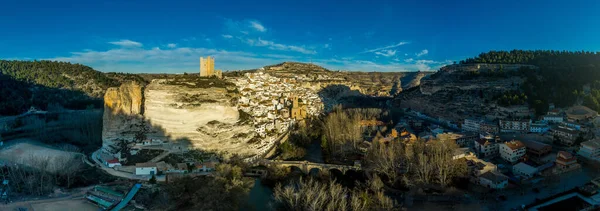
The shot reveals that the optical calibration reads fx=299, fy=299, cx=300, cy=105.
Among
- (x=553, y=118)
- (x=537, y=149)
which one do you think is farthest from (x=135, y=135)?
(x=553, y=118)

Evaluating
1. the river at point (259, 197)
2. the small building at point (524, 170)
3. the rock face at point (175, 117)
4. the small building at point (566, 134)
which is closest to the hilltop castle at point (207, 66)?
the rock face at point (175, 117)

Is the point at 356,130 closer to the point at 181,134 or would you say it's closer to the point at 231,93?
the point at 231,93

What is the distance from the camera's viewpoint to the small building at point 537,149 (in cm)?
2606

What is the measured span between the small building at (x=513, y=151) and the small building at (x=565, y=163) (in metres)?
2.97

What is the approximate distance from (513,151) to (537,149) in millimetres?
2515

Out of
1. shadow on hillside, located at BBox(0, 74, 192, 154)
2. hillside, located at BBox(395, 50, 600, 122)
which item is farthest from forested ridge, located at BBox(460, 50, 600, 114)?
shadow on hillside, located at BBox(0, 74, 192, 154)

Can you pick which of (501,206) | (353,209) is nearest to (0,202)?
(353,209)

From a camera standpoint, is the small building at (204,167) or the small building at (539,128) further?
the small building at (539,128)

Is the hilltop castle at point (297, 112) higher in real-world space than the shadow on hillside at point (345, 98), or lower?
lower

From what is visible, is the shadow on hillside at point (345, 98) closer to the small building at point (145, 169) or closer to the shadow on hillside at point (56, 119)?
the shadow on hillside at point (56, 119)

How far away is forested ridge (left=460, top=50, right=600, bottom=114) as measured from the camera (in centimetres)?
3922

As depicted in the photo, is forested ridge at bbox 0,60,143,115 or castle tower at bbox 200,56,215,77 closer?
castle tower at bbox 200,56,215,77

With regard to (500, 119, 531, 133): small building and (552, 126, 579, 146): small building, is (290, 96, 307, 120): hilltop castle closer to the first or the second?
(500, 119, 531, 133): small building

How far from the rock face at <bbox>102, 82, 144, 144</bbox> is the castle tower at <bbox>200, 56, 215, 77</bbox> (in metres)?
10.1
